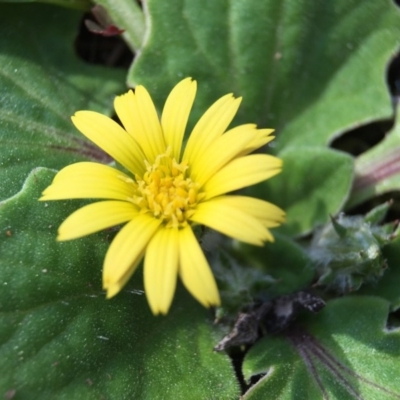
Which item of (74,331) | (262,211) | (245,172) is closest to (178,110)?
(245,172)

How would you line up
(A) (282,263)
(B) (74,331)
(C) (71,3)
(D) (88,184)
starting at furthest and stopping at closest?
(C) (71,3)
(A) (282,263)
(B) (74,331)
(D) (88,184)

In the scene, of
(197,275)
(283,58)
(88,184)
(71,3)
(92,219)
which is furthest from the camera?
(283,58)

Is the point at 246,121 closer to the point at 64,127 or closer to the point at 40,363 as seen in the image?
the point at 64,127

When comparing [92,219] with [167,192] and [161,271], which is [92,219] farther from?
[167,192]

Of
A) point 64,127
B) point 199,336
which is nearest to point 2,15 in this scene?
point 64,127

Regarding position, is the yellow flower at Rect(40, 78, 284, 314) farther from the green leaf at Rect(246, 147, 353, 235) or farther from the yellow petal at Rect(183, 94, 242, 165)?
the green leaf at Rect(246, 147, 353, 235)

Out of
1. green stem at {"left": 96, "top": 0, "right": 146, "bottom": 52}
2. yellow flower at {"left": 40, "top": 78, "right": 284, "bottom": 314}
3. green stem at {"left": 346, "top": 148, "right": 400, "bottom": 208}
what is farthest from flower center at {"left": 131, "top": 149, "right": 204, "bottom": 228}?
green stem at {"left": 346, "top": 148, "right": 400, "bottom": 208}
